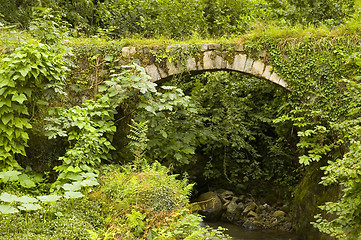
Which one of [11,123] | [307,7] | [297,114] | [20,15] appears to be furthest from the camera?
[20,15]

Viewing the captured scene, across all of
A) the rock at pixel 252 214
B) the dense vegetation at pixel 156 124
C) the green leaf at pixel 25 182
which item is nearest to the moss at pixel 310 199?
the dense vegetation at pixel 156 124

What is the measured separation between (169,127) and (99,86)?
1.45 metres

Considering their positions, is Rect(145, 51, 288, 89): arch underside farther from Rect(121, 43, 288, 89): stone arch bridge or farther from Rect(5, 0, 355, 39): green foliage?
Rect(5, 0, 355, 39): green foliage

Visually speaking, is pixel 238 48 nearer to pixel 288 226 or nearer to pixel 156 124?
pixel 156 124

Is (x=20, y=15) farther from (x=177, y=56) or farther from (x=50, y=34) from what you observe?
(x=177, y=56)

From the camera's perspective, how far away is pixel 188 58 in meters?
6.79

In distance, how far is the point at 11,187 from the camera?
502 centimetres

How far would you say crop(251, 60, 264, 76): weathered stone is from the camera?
21.9 feet

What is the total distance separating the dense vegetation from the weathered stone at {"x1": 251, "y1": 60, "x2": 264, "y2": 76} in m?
0.20

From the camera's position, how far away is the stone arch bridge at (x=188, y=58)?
6.73 m

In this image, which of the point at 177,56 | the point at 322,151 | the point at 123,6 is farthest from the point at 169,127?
the point at 123,6

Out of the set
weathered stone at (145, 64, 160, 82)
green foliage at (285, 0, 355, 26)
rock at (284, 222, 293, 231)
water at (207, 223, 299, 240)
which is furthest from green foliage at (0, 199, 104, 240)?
green foliage at (285, 0, 355, 26)

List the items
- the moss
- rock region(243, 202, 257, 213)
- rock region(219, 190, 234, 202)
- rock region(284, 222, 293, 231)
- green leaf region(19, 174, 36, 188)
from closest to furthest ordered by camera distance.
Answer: green leaf region(19, 174, 36, 188) < the moss < rock region(284, 222, 293, 231) < rock region(243, 202, 257, 213) < rock region(219, 190, 234, 202)

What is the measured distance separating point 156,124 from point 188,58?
4.72 feet
